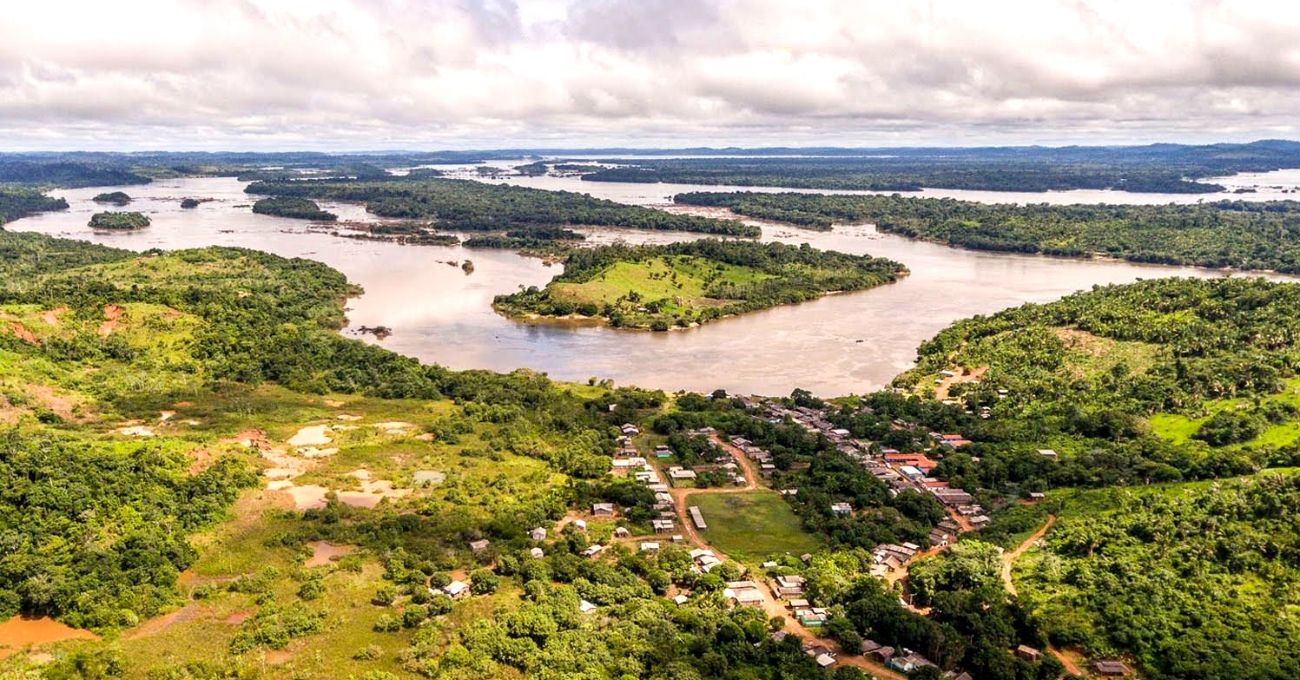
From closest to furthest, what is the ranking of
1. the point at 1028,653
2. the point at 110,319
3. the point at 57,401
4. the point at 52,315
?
1. the point at 1028,653
2. the point at 57,401
3. the point at 52,315
4. the point at 110,319

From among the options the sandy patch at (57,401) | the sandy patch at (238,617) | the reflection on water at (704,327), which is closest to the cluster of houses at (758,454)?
the reflection on water at (704,327)

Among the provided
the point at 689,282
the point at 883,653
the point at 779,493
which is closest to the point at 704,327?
the point at 689,282

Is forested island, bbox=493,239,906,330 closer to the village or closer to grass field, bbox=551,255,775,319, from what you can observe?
grass field, bbox=551,255,775,319

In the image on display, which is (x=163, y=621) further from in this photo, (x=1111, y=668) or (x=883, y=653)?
(x=1111, y=668)

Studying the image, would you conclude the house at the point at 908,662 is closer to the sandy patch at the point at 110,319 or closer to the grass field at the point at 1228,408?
the grass field at the point at 1228,408

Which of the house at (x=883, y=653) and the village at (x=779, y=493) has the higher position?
the village at (x=779, y=493)

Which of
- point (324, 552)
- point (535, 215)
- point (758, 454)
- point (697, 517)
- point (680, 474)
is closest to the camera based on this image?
point (324, 552)

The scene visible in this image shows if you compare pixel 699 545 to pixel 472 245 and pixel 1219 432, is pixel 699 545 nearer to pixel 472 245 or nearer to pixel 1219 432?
pixel 1219 432
